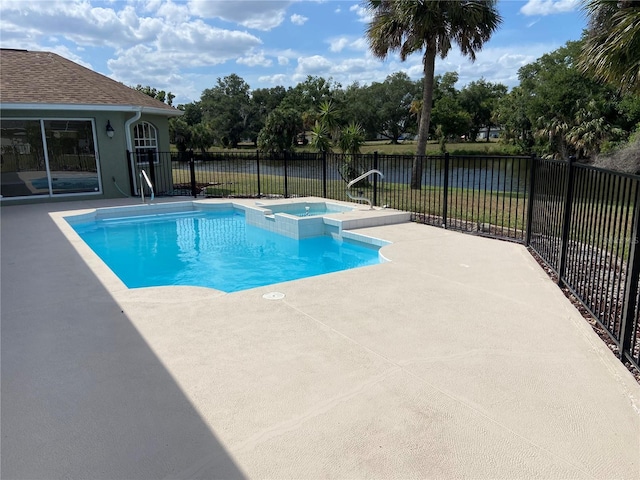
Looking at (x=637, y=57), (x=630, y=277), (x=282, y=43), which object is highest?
(x=282, y=43)

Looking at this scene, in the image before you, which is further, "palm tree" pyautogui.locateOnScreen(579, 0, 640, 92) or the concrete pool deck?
"palm tree" pyautogui.locateOnScreen(579, 0, 640, 92)

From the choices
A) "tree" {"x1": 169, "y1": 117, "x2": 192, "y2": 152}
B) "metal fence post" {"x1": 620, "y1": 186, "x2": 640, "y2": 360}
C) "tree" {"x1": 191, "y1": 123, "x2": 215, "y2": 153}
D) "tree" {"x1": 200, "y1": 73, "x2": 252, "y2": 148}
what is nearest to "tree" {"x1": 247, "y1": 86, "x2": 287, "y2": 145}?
"tree" {"x1": 200, "y1": 73, "x2": 252, "y2": 148}

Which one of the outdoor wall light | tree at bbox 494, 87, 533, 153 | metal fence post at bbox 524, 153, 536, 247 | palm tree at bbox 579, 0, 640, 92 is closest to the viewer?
metal fence post at bbox 524, 153, 536, 247

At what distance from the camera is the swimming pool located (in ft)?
22.7

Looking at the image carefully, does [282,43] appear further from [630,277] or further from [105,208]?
[630,277]

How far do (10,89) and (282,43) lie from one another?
9863 mm

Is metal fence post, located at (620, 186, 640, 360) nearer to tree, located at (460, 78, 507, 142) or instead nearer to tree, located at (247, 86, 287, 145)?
tree, located at (460, 78, 507, 142)

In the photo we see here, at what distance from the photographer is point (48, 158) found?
38.1ft

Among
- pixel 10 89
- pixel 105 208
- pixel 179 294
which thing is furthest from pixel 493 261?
pixel 10 89

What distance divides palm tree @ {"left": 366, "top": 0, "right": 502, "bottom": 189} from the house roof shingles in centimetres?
693

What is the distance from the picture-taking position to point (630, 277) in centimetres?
312

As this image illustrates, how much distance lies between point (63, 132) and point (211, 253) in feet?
21.6

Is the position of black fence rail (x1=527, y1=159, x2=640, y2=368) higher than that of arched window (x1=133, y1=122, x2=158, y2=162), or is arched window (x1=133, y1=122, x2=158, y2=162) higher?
arched window (x1=133, y1=122, x2=158, y2=162)

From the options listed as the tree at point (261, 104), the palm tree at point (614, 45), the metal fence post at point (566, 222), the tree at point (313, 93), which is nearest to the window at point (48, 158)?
the metal fence post at point (566, 222)
